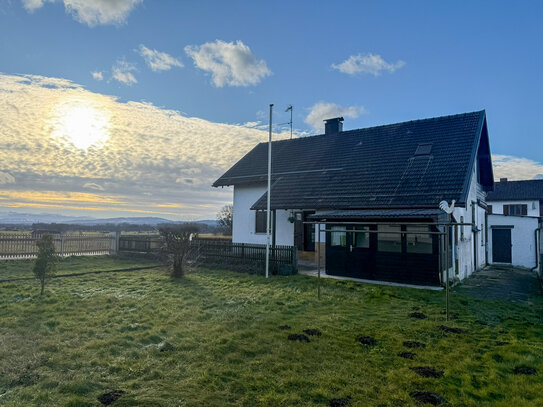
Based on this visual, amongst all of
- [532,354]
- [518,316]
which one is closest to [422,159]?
[518,316]

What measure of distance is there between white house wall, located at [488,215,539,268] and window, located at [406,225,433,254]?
481 inches

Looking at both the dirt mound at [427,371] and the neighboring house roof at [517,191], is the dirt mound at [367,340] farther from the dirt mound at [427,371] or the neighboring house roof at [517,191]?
the neighboring house roof at [517,191]

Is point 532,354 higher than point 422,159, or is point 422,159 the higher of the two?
point 422,159

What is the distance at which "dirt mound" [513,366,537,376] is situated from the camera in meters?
5.16

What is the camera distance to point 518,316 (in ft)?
28.1

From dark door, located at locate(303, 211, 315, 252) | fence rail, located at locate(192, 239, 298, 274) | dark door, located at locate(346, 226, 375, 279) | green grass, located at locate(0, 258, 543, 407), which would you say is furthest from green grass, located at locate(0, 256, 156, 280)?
dark door, located at locate(346, 226, 375, 279)

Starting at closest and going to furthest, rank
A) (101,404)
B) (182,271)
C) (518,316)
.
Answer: (101,404) → (518,316) → (182,271)

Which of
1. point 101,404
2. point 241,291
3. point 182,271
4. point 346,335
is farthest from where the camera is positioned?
point 182,271

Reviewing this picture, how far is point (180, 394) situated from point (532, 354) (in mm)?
5645

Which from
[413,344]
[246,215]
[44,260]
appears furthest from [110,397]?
[246,215]

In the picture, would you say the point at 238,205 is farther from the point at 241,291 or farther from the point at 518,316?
the point at 518,316

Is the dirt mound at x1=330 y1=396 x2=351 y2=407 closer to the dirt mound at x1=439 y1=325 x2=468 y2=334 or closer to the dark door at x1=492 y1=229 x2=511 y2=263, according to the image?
the dirt mound at x1=439 y1=325 x2=468 y2=334

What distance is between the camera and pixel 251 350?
591cm

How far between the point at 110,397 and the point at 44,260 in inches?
317
